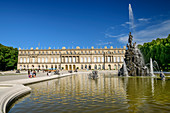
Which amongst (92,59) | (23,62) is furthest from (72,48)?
(23,62)

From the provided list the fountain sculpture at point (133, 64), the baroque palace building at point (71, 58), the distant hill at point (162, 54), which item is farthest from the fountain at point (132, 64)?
the baroque palace building at point (71, 58)

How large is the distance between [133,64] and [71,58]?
7135 centimetres

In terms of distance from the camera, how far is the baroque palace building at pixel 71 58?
→ 324 feet

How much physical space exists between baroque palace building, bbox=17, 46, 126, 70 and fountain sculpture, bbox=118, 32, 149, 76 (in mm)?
62648

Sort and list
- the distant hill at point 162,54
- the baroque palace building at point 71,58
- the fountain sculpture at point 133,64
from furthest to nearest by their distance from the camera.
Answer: the baroque palace building at point 71,58 → the distant hill at point 162,54 → the fountain sculpture at point 133,64

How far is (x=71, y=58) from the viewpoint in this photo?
101625 millimetres

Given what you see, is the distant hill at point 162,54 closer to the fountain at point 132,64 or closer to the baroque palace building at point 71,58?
the fountain at point 132,64

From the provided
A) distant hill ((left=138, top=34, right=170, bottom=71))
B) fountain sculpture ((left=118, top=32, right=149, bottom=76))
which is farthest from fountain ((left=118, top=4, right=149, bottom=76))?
distant hill ((left=138, top=34, right=170, bottom=71))

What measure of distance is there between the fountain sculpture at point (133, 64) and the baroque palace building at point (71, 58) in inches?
2466

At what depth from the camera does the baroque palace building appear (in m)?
98.8

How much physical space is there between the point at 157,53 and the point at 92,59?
5168 cm

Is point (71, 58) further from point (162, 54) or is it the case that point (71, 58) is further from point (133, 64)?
point (133, 64)

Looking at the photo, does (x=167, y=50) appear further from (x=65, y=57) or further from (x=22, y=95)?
(x=65, y=57)

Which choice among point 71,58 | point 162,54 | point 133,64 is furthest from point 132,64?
point 71,58
